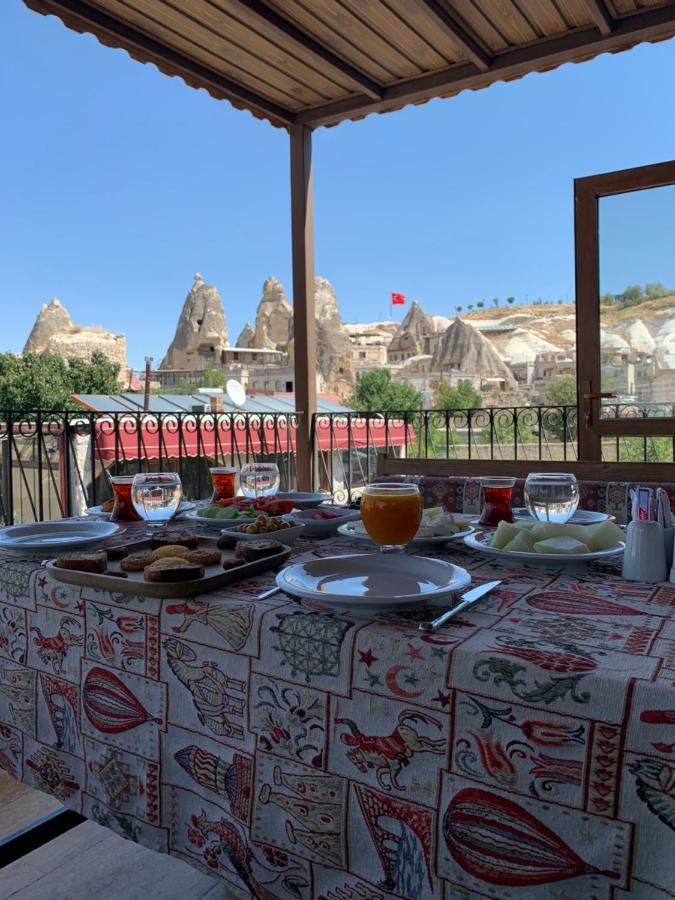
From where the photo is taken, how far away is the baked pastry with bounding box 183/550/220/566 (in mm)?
769

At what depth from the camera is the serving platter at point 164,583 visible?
0.69 metres

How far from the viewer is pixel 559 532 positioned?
859mm

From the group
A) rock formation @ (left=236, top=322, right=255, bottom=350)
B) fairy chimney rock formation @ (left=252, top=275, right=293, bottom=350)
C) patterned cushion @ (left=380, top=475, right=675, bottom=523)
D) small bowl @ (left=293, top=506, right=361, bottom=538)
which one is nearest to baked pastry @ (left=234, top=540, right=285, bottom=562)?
small bowl @ (left=293, top=506, right=361, bottom=538)

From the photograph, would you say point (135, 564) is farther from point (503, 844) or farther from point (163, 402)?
point (163, 402)

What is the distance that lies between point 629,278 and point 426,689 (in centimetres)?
306

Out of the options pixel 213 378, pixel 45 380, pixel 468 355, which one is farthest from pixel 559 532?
pixel 213 378

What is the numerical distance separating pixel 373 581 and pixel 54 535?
1.96 feet

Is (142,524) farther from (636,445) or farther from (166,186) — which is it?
(166,186)

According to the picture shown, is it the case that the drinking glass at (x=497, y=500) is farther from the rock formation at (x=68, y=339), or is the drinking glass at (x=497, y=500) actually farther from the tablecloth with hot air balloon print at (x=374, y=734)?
the rock formation at (x=68, y=339)

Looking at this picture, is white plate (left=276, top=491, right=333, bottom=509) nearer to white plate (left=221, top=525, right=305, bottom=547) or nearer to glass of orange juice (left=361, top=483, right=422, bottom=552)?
white plate (left=221, top=525, right=305, bottom=547)

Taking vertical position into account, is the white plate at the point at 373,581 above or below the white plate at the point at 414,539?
above

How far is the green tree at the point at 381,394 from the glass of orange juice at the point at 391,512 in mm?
38082

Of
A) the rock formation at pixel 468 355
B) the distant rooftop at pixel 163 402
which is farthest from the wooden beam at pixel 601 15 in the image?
the rock formation at pixel 468 355

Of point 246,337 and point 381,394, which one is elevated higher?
point 246,337
